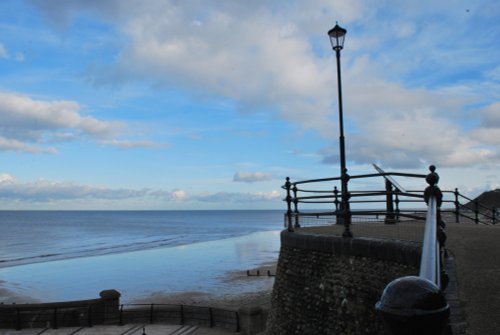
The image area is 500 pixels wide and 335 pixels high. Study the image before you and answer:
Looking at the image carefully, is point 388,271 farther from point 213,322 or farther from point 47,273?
point 47,273

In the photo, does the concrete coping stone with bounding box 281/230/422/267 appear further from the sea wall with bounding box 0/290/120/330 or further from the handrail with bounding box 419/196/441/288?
the sea wall with bounding box 0/290/120/330

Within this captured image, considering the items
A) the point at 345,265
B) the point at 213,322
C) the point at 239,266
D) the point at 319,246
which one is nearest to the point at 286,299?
the point at 319,246

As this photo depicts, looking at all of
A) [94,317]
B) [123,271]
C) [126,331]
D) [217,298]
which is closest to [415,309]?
[126,331]

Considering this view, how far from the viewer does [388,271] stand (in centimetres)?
665

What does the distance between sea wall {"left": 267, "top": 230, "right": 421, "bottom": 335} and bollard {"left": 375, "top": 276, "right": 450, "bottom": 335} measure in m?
4.50

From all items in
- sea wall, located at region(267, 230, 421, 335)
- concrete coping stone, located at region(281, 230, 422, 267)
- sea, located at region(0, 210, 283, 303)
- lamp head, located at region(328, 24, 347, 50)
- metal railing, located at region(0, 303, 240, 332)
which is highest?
lamp head, located at region(328, 24, 347, 50)

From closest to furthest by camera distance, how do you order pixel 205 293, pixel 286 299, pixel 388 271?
1. pixel 388 271
2. pixel 286 299
3. pixel 205 293

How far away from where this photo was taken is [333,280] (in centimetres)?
793

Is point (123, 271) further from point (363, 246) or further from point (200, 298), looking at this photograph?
point (363, 246)

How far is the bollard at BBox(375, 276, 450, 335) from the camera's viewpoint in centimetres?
159

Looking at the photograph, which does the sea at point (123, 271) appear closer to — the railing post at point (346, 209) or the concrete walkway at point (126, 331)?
the concrete walkway at point (126, 331)

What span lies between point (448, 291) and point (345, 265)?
3.34 metres

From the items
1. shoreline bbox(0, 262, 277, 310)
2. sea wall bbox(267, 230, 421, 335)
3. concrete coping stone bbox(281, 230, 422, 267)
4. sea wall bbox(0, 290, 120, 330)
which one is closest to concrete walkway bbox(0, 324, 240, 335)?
sea wall bbox(0, 290, 120, 330)

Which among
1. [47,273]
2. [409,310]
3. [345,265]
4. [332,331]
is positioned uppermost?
[409,310]
